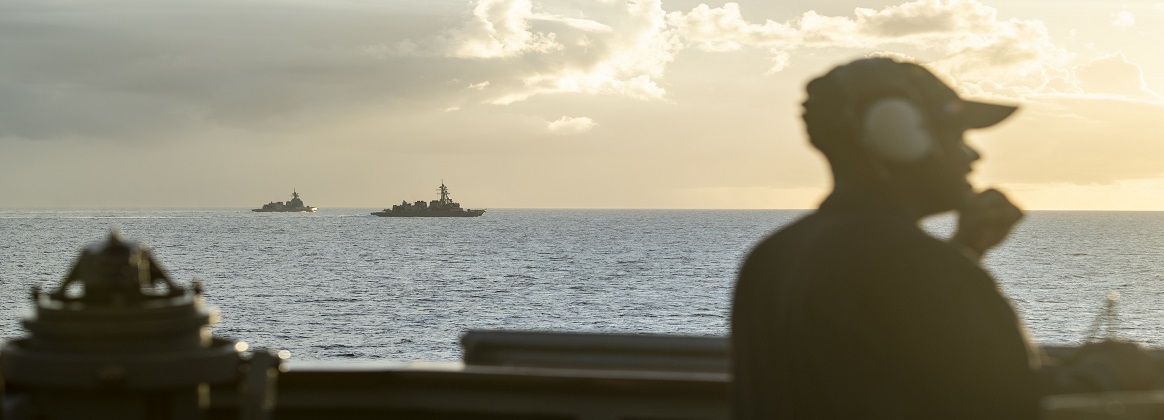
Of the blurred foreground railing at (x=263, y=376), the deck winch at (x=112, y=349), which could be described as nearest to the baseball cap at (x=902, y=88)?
the blurred foreground railing at (x=263, y=376)

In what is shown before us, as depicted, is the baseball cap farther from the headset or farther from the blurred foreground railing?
the blurred foreground railing

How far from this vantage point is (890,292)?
8.20 feet

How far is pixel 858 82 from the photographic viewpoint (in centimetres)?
274

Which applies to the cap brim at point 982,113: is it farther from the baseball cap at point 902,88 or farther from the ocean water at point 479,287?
the ocean water at point 479,287

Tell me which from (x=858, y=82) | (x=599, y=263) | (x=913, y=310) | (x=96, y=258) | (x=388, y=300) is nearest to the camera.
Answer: (x=913, y=310)

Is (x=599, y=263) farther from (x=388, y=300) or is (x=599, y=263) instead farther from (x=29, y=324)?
(x=29, y=324)

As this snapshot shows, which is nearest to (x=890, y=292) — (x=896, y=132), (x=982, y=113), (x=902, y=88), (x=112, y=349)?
(x=896, y=132)

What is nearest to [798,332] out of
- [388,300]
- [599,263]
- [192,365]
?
[192,365]

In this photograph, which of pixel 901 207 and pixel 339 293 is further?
pixel 339 293

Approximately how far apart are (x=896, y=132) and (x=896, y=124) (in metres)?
0.02

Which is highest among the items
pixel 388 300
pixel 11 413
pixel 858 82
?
pixel 858 82

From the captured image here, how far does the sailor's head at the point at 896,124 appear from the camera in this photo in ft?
8.84

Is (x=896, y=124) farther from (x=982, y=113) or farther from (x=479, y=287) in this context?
(x=479, y=287)

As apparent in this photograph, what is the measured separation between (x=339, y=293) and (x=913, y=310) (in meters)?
81.2
